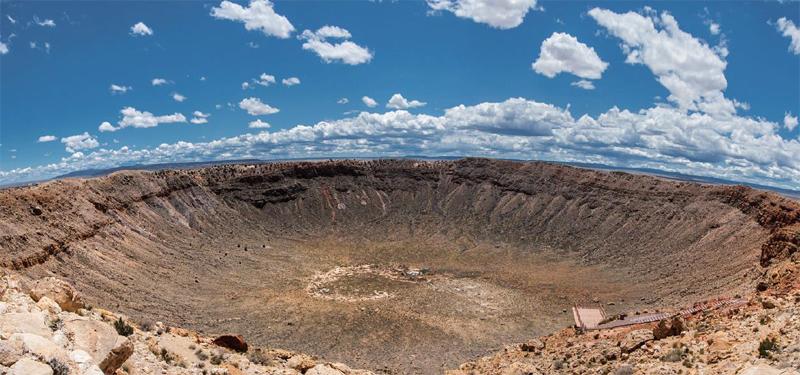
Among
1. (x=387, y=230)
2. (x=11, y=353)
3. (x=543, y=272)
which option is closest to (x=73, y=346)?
(x=11, y=353)

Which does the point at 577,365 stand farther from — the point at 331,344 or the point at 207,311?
the point at 207,311

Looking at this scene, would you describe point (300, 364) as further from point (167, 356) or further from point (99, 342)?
point (99, 342)


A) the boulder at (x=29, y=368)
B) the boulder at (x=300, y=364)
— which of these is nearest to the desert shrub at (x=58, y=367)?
the boulder at (x=29, y=368)

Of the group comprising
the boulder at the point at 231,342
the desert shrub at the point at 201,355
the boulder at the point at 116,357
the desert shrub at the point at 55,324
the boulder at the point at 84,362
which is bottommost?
the boulder at the point at 231,342

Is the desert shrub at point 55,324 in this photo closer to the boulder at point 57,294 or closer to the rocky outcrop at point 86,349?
the rocky outcrop at point 86,349

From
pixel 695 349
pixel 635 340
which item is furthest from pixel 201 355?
pixel 635 340

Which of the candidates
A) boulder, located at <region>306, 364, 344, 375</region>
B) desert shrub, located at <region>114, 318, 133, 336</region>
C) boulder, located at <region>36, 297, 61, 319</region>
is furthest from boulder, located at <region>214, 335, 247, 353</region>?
boulder, located at <region>36, 297, 61, 319</region>
